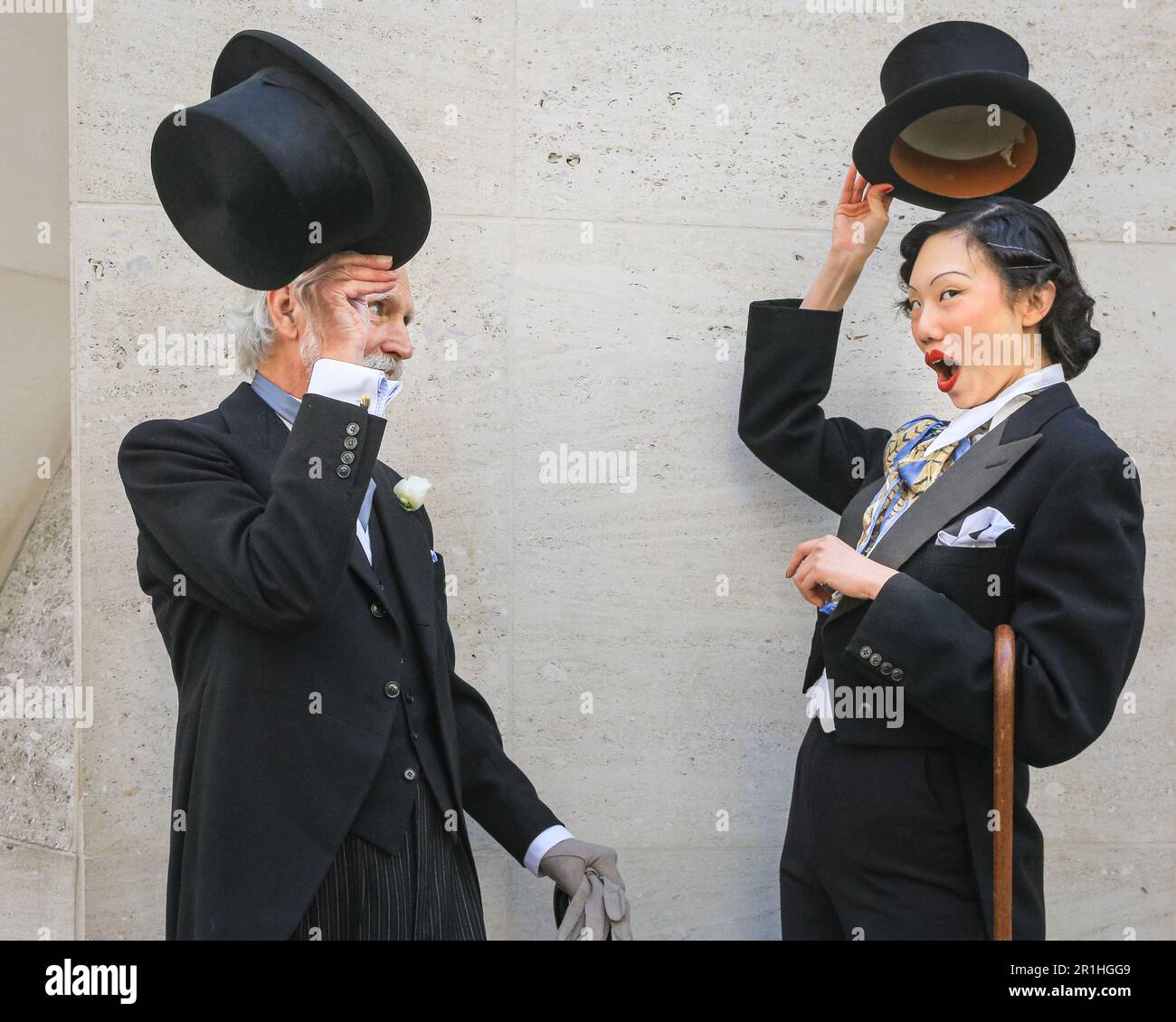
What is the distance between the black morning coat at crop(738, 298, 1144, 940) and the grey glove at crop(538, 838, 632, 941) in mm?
447

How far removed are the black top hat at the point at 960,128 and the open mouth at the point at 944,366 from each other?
0.49m

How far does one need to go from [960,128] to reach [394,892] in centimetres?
192

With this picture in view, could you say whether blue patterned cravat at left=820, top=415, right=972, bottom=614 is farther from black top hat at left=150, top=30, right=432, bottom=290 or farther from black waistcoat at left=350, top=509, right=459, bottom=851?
black top hat at left=150, top=30, right=432, bottom=290

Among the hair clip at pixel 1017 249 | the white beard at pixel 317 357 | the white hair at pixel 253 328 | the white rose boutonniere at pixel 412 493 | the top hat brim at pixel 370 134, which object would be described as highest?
the top hat brim at pixel 370 134

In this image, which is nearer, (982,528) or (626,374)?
(982,528)

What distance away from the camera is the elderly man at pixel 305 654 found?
213 centimetres

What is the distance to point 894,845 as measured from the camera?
7.80 feet

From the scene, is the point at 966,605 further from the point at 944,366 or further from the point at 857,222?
the point at 857,222

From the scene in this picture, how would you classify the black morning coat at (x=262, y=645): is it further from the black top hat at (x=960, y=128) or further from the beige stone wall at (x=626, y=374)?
the black top hat at (x=960, y=128)

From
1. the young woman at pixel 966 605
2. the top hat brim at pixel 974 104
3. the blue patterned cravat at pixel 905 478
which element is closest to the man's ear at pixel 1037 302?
the young woman at pixel 966 605

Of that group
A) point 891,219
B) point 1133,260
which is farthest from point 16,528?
point 1133,260

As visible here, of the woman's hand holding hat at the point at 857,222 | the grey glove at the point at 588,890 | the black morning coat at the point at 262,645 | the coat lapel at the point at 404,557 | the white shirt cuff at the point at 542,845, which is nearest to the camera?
the black morning coat at the point at 262,645

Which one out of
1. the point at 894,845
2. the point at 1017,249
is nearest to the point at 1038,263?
the point at 1017,249
